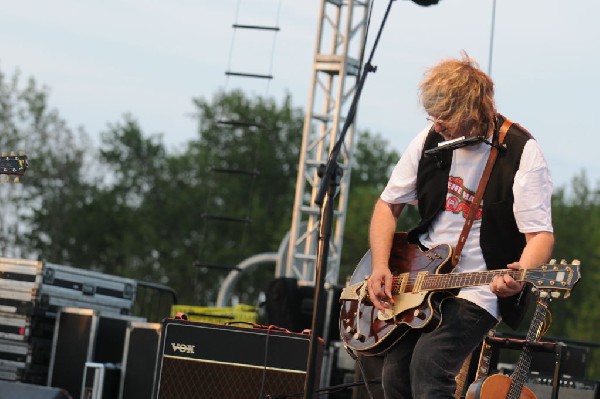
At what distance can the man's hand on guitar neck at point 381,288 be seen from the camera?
4.50 m

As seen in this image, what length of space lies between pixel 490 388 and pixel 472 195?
1352 millimetres

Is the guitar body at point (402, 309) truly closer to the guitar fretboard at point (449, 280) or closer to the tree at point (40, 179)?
the guitar fretboard at point (449, 280)

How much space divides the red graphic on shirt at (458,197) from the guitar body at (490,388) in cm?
127

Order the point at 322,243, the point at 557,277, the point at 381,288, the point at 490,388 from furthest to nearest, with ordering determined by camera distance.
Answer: the point at 490,388
the point at 381,288
the point at 322,243
the point at 557,277

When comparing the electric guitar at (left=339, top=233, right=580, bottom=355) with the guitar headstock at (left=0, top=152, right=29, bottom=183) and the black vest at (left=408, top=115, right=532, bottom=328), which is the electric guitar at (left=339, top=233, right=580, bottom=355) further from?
the guitar headstock at (left=0, top=152, right=29, bottom=183)

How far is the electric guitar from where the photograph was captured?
4074mm

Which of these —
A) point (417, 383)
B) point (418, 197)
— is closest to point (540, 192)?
point (418, 197)

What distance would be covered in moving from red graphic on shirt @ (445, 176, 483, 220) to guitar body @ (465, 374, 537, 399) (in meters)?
1.27

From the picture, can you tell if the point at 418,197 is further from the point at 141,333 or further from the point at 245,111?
the point at 245,111

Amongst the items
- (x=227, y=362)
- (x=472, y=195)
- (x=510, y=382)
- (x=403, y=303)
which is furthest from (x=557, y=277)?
(x=227, y=362)

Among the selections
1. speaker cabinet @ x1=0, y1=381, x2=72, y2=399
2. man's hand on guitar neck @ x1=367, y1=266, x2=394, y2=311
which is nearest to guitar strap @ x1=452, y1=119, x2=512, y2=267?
man's hand on guitar neck @ x1=367, y1=266, x2=394, y2=311

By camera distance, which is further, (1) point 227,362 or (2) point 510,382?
(1) point 227,362

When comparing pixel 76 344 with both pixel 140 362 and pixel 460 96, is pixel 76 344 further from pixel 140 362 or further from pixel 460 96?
pixel 460 96

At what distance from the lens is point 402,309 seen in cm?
441
